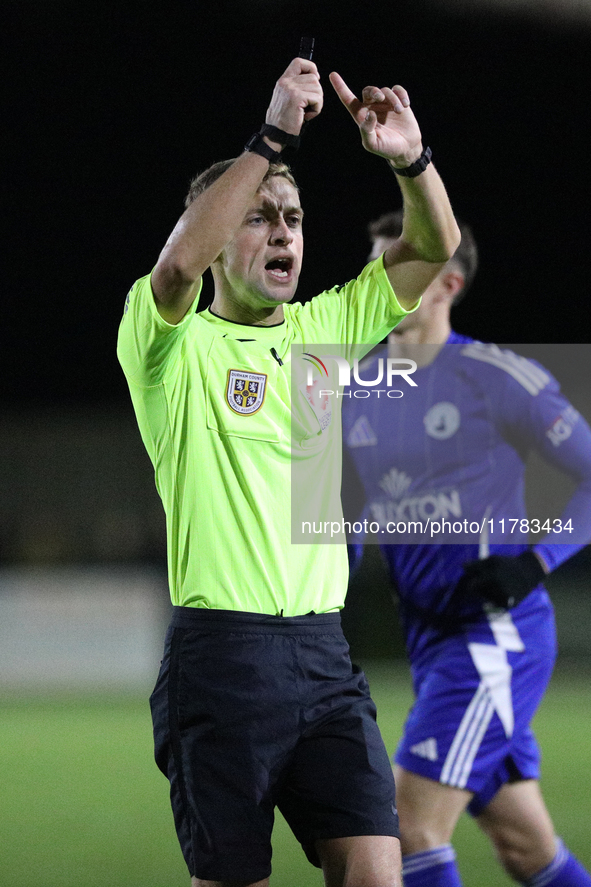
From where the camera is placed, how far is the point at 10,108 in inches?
699

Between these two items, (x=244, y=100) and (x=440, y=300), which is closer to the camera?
(x=440, y=300)

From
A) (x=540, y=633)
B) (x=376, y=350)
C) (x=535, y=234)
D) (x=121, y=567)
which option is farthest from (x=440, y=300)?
(x=535, y=234)

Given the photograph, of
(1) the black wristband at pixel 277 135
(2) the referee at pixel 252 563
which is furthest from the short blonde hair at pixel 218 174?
(1) the black wristband at pixel 277 135

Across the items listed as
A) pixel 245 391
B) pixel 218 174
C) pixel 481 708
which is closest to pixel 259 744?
pixel 245 391

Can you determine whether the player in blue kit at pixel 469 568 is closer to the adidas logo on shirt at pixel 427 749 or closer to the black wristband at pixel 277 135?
the adidas logo on shirt at pixel 427 749

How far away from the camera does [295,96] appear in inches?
99.1

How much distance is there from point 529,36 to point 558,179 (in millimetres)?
2687

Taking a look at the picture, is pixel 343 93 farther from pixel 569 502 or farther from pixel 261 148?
pixel 569 502

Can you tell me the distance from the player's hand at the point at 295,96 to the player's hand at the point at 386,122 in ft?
0.58

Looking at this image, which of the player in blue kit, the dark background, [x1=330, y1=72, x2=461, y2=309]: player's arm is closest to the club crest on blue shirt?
the player in blue kit

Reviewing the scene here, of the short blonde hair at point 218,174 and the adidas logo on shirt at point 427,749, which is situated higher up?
the short blonde hair at point 218,174

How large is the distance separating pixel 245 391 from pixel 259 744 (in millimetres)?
863

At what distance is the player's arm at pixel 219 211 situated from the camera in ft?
8.07

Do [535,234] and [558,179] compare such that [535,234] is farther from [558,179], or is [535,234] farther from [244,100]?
[244,100]
